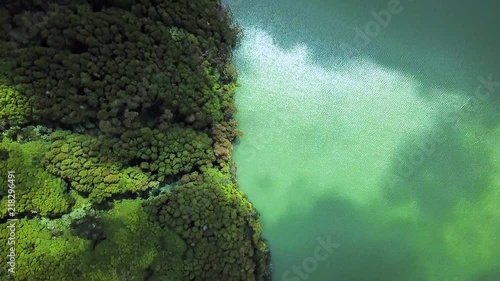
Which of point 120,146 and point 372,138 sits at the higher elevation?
point 372,138

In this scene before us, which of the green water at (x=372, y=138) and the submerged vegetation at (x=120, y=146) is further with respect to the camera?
the green water at (x=372, y=138)

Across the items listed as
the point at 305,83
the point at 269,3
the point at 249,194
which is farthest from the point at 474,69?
the point at 249,194

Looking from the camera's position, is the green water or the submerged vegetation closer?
the submerged vegetation

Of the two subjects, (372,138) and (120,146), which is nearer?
(120,146)
